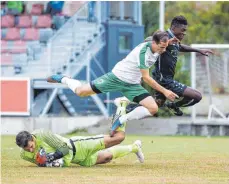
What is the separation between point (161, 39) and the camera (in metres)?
A: 13.7

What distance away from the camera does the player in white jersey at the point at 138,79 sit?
45.2ft

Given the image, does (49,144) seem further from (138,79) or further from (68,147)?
(138,79)

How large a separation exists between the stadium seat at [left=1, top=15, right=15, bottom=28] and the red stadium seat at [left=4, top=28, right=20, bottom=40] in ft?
1.48

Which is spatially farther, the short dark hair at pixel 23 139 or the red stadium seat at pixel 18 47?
the red stadium seat at pixel 18 47

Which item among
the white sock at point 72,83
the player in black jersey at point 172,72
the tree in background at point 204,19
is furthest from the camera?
the tree in background at point 204,19

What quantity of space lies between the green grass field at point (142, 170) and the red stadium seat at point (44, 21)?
13.4 m

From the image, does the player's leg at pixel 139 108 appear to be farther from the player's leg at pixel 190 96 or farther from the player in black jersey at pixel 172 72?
the player's leg at pixel 190 96

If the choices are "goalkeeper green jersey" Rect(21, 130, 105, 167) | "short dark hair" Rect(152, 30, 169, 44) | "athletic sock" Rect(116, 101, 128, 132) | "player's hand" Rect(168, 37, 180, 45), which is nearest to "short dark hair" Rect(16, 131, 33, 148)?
"goalkeeper green jersey" Rect(21, 130, 105, 167)

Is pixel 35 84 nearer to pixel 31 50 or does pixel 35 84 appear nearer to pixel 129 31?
pixel 31 50

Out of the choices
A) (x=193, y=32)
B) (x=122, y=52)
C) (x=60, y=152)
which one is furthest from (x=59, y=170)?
(x=193, y=32)

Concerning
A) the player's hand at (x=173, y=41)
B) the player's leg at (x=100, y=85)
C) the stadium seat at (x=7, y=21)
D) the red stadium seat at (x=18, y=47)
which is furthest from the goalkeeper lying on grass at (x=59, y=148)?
the stadium seat at (x=7, y=21)

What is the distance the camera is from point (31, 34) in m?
30.1

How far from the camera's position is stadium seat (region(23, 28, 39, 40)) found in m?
30.0

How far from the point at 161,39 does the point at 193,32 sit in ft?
128
